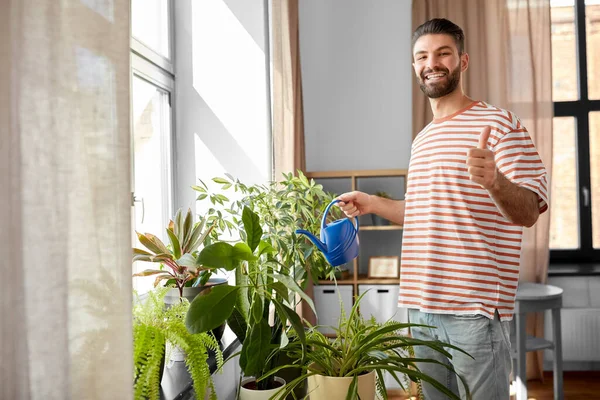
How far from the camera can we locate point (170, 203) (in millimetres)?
2605

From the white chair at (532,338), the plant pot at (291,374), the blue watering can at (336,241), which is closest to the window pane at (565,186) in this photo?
the white chair at (532,338)

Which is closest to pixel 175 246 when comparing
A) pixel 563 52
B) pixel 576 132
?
pixel 576 132

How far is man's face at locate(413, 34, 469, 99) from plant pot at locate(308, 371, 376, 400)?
0.97 metres

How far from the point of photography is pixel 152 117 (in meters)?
2.54

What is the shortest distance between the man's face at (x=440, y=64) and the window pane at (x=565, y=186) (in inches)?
111

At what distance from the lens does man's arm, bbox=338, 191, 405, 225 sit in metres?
1.59

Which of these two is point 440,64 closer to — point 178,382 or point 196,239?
Answer: point 196,239

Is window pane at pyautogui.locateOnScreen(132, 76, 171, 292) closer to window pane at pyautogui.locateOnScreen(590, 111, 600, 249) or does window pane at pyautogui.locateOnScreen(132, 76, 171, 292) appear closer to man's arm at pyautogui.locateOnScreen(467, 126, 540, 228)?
man's arm at pyautogui.locateOnScreen(467, 126, 540, 228)

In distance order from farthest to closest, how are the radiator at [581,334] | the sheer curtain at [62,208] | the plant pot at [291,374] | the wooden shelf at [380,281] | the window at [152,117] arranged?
1. the radiator at [581,334]
2. the wooden shelf at [380,281]
3. the window at [152,117]
4. the plant pot at [291,374]
5. the sheer curtain at [62,208]

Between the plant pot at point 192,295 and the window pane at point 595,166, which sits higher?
the window pane at point 595,166

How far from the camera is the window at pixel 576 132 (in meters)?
3.95

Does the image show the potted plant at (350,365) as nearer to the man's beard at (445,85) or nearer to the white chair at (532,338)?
the man's beard at (445,85)

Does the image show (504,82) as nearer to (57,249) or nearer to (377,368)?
(377,368)

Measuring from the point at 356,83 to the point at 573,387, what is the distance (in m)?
2.61
